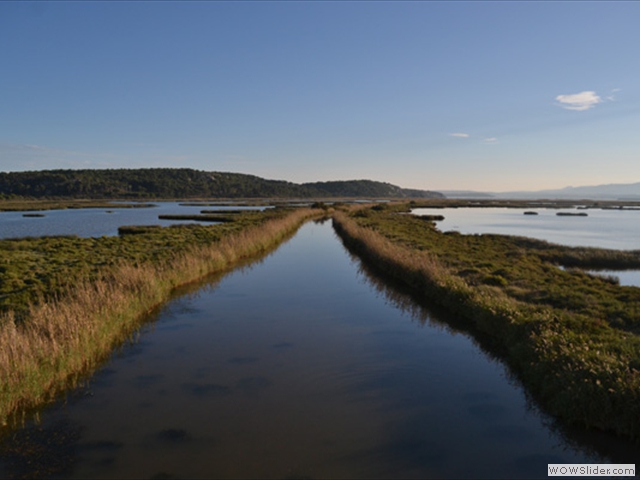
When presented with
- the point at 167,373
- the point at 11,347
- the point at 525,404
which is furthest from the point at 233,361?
the point at 525,404

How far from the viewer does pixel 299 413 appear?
891 centimetres

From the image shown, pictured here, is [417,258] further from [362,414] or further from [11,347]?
[11,347]

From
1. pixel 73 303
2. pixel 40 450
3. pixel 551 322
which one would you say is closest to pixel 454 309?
pixel 551 322

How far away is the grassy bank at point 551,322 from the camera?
841 centimetres

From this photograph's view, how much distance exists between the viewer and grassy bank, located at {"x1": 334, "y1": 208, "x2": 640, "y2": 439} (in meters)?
8.41

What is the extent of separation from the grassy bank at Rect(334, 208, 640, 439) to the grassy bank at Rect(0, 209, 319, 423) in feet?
34.8

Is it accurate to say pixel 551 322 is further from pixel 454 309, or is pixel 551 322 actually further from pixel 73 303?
pixel 73 303

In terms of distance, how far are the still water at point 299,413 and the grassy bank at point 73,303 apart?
64 cm

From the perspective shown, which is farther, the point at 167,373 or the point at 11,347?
the point at 167,373

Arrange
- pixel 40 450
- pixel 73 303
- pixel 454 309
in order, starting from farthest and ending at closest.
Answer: pixel 454 309 < pixel 73 303 < pixel 40 450

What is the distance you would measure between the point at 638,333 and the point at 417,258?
1275 cm

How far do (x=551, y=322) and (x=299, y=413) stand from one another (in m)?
7.53

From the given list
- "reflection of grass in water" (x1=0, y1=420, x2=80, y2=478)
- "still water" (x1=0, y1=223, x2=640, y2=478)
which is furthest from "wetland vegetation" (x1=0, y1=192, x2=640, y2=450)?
"reflection of grass in water" (x1=0, y1=420, x2=80, y2=478)

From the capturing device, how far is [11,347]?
30.4 feet
